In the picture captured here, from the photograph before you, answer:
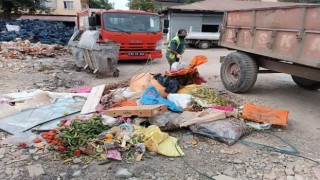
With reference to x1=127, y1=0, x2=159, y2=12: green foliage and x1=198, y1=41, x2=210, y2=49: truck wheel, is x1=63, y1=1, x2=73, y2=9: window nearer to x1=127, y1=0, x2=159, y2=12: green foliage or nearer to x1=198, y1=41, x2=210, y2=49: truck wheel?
x1=127, y1=0, x2=159, y2=12: green foliage

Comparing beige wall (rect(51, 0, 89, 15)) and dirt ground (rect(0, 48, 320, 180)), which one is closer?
dirt ground (rect(0, 48, 320, 180))

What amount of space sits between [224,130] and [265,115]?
3.00ft

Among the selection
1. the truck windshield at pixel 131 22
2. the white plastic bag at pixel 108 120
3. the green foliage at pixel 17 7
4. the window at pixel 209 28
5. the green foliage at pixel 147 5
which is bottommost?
the white plastic bag at pixel 108 120

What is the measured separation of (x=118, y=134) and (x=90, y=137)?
35 centimetres

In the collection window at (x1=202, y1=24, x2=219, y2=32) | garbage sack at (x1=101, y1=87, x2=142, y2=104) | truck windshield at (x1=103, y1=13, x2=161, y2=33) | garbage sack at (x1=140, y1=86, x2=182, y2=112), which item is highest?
truck windshield at (x1=103, y1=13, x2=161, y2=33)

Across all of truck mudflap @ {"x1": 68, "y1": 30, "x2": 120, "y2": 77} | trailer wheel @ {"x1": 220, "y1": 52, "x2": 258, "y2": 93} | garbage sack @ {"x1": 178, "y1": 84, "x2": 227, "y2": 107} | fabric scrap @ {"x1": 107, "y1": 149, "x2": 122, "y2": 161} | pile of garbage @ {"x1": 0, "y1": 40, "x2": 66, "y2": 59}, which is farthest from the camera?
pile of garbage @ {"x1": 0, "y1": 40, "x2": 66, "y2": 59}

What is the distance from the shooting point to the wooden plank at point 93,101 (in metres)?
4.87

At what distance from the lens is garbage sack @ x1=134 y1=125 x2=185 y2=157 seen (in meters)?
3.64

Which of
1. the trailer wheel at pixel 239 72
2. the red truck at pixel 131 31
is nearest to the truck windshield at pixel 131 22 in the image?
the red truck at pixel 131 31

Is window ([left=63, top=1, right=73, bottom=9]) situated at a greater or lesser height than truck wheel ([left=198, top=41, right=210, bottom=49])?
greater

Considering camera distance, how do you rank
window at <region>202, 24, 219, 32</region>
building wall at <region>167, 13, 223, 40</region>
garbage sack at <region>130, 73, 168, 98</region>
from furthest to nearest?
window at <region>202, 24, 219, 32</region> → building wall at <region>167, 13, 223, 40</region> → garbage sack at <region>130, 73, 168, 98</region>

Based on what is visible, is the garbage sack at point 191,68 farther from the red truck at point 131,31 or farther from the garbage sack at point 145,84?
the red truck at point 131,31

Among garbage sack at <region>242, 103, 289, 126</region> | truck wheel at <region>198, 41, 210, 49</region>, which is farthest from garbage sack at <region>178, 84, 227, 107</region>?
truck wheel at <region>198, 41, 210, 49</region>

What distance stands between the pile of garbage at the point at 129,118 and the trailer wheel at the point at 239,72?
103 cm
